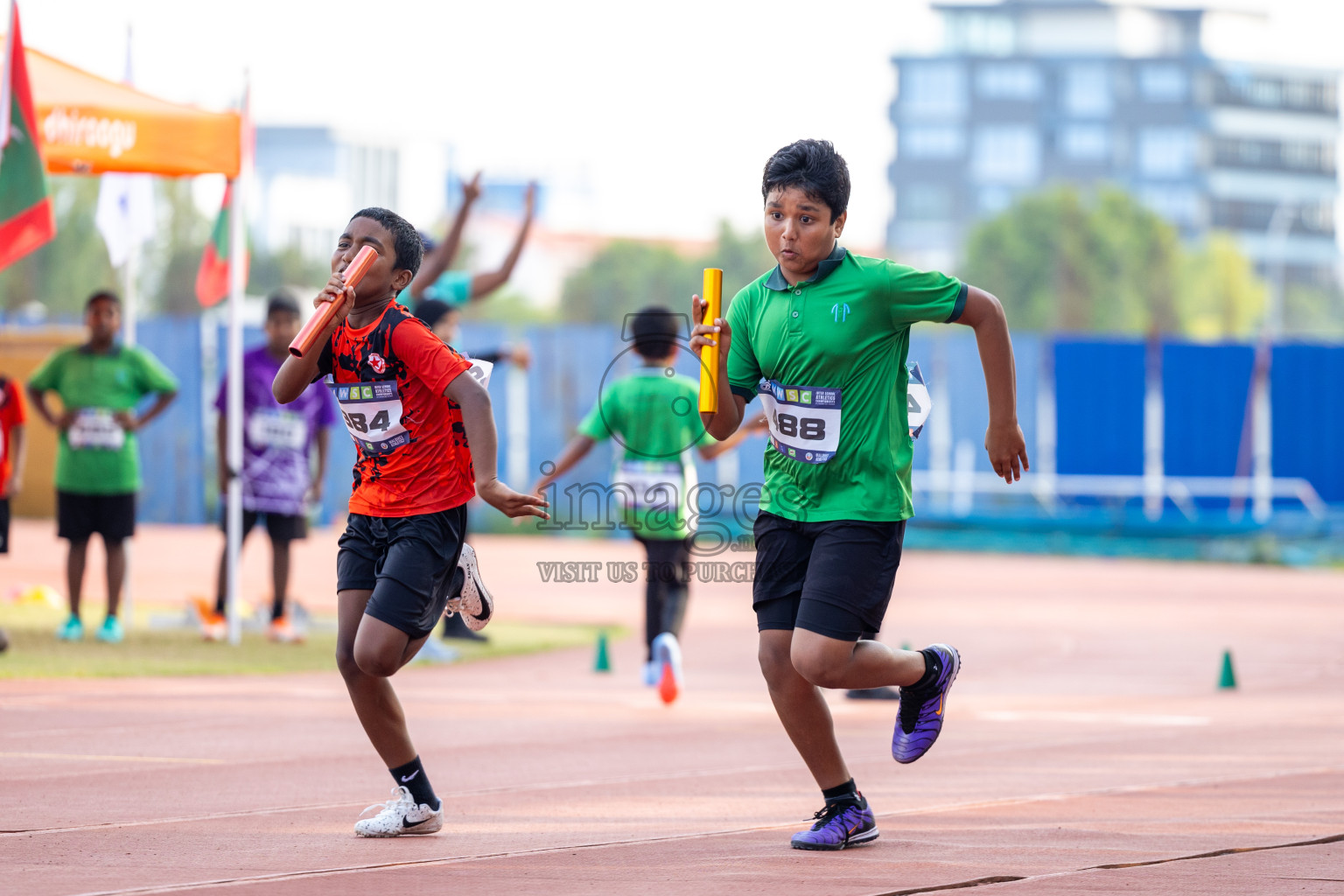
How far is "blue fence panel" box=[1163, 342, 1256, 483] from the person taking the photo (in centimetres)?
2848

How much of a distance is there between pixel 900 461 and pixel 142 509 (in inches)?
941

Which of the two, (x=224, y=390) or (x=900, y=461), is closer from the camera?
(x=900, y=461)

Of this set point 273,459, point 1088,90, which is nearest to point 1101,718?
point 273,459

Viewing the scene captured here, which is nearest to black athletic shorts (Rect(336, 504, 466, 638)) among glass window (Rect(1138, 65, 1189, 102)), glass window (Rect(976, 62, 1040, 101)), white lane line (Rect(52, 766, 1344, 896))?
white lane line (Rect(52, 766, 1344, 896))

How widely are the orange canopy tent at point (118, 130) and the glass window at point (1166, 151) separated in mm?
123828

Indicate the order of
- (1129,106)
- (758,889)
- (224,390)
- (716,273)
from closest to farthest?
(758,889)
(716,273)
(224,390)
(1129,106)

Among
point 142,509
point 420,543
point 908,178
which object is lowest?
point 142,509

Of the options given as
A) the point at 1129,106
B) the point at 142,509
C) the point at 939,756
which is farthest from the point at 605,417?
the point at 1129,106

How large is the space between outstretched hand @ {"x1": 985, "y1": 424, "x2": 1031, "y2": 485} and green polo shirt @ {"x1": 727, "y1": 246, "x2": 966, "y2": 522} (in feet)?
0.99

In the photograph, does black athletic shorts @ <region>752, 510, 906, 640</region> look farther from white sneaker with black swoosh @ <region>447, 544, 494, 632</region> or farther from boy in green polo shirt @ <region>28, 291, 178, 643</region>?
boy in green polo shirt @ <region>28, 291, 178, 643</region>

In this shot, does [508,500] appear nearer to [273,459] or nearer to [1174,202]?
[273,459]

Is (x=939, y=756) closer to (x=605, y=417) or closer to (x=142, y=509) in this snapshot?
(x=605, y=417)

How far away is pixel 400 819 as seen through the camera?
5570 millimetres

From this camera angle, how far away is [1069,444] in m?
28.9
